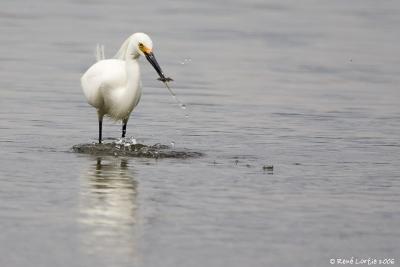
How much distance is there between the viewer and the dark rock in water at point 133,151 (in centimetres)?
1395

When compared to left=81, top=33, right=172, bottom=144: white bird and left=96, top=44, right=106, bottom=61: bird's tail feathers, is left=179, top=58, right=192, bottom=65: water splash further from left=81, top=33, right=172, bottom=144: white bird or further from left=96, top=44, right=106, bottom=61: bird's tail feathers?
left=81, top=33, right=172, bottom=144: white bird

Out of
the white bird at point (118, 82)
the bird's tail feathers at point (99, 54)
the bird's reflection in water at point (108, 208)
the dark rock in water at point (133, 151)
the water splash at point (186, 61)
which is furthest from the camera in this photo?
the water splash at point (186, 61)

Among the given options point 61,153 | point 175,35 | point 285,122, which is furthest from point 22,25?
point 61,153

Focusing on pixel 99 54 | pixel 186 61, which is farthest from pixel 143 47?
pixel 186 61

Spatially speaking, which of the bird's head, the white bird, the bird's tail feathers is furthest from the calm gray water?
the bird's head

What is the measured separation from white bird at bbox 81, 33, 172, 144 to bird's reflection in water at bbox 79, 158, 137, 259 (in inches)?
46.5

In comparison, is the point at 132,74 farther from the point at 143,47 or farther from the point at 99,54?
the point at 99,54

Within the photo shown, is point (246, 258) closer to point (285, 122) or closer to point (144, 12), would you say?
point (285, 122)

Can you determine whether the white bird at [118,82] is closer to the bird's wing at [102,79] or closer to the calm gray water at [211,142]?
the bird's wing at [102,79]

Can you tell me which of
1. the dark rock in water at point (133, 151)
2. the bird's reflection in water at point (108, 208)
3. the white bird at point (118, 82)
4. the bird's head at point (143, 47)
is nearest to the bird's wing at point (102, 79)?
the white bird at point (118, 82)

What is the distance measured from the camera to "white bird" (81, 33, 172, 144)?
47.5ft

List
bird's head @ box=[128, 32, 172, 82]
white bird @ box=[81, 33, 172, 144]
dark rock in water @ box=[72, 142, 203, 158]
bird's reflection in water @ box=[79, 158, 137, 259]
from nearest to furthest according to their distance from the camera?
bird's reflection in water @ box=[79, 158, 137, 259]
dark rock in water @ box=[72, 142, 203, 158]
bird's head @ box=[128, 32, 172, 82]
white bird @ box=[81, 33, 172, 144]

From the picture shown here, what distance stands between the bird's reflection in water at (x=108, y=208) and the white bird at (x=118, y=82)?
1182 millimetres

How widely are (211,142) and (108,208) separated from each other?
4099mm
